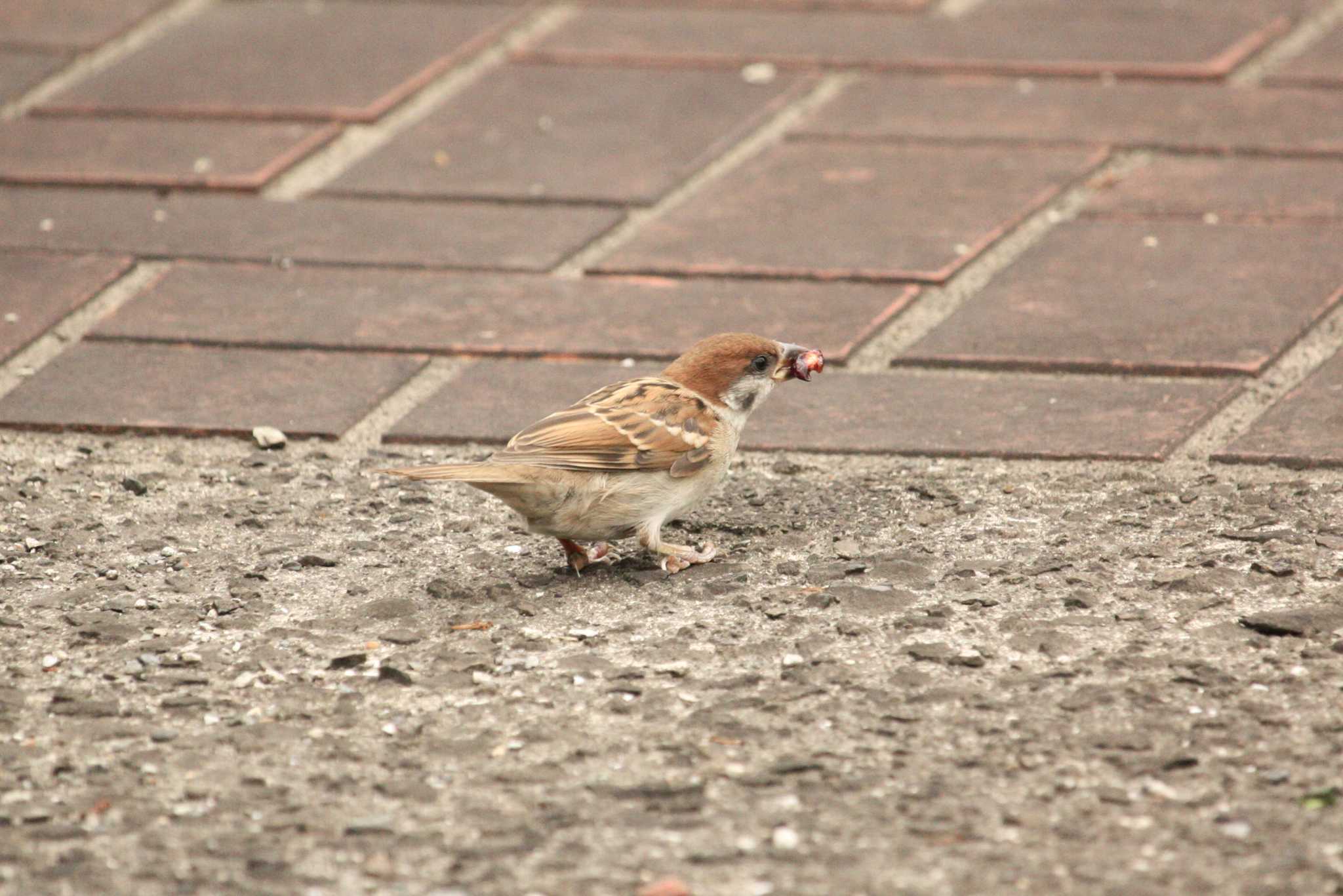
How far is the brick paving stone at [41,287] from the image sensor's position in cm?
526

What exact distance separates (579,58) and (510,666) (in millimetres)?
4092

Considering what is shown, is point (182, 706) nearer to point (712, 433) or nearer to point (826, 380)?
point (712, 433)

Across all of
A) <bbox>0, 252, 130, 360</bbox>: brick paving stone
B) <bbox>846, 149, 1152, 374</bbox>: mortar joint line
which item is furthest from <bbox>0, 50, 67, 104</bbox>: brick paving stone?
<bbox>846, 149, 1152, 374</bbox>: mortar joint line

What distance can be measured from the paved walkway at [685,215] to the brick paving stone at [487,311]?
1 centimetres

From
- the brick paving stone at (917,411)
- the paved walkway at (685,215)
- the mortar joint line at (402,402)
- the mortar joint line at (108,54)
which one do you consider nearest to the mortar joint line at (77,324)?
the paved walkway at (685,215)

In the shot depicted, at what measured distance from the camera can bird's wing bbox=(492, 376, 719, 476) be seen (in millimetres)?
4008

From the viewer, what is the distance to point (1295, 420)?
453 cm

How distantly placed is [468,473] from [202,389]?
1.41 m

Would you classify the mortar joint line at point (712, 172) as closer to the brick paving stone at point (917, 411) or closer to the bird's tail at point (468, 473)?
the brick paving stone at point (917, 411)

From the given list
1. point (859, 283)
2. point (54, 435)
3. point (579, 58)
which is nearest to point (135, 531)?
point (54, 435)

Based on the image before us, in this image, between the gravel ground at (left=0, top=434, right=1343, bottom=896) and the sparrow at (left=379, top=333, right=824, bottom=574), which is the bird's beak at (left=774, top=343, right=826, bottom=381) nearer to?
the sparrow at (left=379, top=333, right=824, bottom=574)

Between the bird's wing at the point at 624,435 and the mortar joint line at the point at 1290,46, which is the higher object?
the mortar joint line at the point at 1290,46

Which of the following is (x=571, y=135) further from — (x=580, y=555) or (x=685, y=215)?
(x=580, y=555)

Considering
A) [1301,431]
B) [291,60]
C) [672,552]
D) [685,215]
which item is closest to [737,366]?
[672,552]
